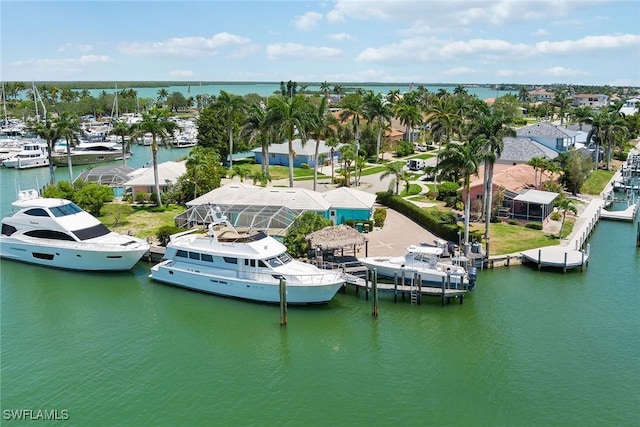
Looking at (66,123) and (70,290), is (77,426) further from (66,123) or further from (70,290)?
(66,123)

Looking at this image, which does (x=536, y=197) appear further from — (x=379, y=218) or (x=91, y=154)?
(x=91, y=154)

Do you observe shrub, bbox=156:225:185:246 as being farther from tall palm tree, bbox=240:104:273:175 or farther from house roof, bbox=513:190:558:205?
house roof, bbox=513:190:558:205

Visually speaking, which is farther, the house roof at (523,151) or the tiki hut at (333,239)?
the house roof at (523,151)

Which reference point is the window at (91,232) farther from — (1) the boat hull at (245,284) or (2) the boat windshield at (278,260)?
(2) the boat windshield at (278,260)

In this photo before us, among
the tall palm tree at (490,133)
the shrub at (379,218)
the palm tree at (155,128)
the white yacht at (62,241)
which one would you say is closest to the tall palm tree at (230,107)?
the palm tree at (155,128)

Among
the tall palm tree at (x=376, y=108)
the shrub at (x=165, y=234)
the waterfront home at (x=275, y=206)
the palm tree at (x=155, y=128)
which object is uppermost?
the tall palm tree at (x=376, y=108)

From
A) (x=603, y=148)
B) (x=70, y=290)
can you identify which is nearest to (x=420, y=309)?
(x=70, y=290)

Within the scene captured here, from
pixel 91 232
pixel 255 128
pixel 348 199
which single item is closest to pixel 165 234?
pixel 91 232
